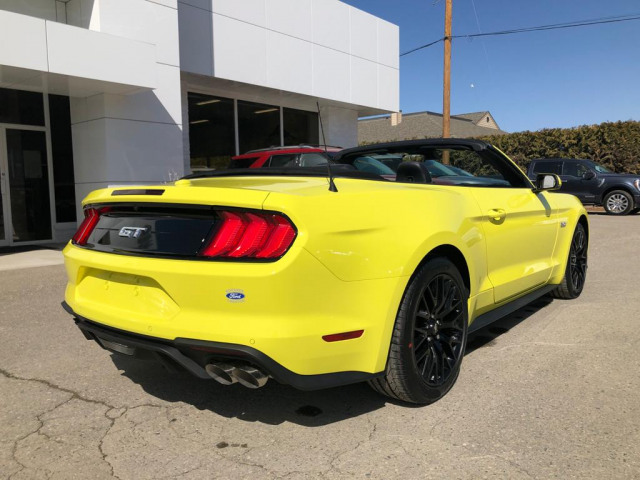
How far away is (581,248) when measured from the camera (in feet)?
17.1

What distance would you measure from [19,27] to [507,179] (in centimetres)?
704

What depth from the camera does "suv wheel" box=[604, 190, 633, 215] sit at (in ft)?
51.2

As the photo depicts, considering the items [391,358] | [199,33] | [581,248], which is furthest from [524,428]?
[199,33]

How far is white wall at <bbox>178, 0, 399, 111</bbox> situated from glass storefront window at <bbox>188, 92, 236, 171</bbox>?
4.31 feet

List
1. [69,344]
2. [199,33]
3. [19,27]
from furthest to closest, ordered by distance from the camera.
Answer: [199,33] < [19,27] < [69,344]

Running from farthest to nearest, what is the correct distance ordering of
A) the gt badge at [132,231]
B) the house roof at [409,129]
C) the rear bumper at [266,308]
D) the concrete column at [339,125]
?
the house roof at [409,129], the concrete column at [339,125], the gt badge at [132,231], the rear bumper at [266,308]

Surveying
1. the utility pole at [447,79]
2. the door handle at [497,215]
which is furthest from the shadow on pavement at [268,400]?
the utility pole at [447,79]

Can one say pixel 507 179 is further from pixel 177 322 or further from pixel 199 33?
pixel 199 33

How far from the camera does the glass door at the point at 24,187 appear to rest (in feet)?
31.5

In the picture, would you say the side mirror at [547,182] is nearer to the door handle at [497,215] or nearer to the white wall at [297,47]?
the door handle at [497,215]

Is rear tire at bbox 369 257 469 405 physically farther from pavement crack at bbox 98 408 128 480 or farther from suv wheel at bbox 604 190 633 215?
suv wheel at bbox 604 190 633 215

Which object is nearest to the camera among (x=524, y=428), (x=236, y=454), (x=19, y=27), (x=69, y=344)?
(x=236, y=454)

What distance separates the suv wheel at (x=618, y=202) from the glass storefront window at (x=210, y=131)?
11.4 meters

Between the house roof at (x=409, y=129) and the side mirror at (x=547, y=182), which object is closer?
the side mirror at (x=547, y=182)
